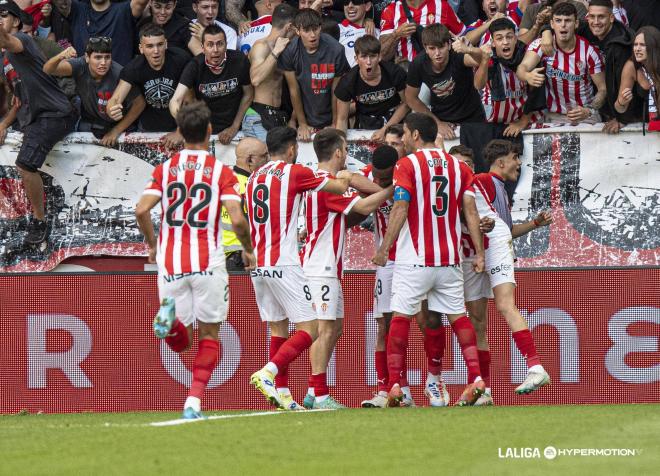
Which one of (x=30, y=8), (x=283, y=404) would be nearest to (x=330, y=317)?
(x=283, y=404)

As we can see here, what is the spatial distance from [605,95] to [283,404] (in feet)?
16.7

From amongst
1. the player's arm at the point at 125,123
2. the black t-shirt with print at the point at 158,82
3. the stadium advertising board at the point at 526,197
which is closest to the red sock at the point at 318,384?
the stadium advertising board at the point at 526,197

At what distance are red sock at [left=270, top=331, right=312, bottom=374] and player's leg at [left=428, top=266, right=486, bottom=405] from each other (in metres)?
1.12

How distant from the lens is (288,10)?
1322 cm

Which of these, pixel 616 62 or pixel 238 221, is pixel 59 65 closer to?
pixel 238 221

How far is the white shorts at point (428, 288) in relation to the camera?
9641 mm

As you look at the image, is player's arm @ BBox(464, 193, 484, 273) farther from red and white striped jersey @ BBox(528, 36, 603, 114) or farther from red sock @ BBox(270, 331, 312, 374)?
red and white striped jersey @ BBox(528, 36, 603, 114)

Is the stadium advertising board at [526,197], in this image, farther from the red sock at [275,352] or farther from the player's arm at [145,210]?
the player's arm at [145,210]

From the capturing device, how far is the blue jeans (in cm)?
1282

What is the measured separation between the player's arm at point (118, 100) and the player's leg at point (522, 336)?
4.60 metres

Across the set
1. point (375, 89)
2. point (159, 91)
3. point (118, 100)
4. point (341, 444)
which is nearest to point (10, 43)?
point (118, 100)

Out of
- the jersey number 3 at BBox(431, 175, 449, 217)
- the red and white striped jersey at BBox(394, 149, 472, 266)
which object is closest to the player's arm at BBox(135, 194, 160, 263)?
the red and white striped jersey at BBox(394, 149, 472, 266)

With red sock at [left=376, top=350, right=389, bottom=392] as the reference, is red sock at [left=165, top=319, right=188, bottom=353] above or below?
above

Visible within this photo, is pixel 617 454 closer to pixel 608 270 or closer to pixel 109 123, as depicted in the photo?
pixel 608 270
